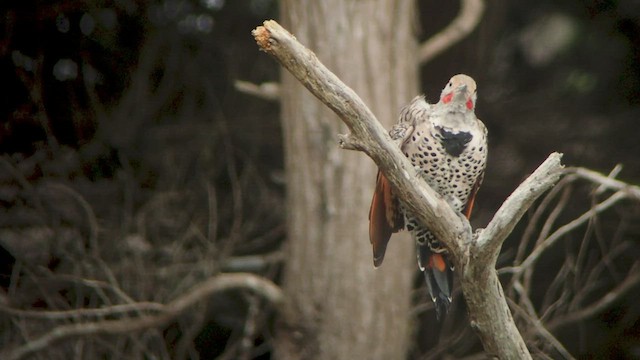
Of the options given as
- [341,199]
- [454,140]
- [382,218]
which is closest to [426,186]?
[454,140]

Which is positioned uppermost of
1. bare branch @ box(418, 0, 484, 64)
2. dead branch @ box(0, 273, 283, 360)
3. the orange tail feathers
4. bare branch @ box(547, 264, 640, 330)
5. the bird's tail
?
bare branch @ box(418, 0, 484, 64)

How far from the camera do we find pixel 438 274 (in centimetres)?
227

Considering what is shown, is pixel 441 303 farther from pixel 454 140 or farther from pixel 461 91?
pixel 461 91

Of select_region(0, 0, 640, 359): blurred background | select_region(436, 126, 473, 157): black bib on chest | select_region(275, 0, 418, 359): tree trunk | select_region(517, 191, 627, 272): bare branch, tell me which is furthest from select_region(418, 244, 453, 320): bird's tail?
select_region(0, 0, 640, 359): blurred background

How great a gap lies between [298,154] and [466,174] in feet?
6.70

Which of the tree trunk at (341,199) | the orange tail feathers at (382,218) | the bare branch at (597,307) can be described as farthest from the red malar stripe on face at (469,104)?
the bare branch at (597,307)

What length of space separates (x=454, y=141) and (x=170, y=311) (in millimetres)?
2747

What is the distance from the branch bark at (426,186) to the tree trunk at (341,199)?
1.87 meters

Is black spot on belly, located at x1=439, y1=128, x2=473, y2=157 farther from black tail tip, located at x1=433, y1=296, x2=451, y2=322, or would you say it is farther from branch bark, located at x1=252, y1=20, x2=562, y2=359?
black tail tip, located at x1=433, y1=296, x2=451, y2=322

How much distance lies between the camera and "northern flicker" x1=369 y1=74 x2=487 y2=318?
6.47 ft

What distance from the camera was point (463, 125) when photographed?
1991 mm

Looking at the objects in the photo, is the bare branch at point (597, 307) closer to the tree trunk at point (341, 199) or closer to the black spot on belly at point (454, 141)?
the tree trunk at point (341, 199)

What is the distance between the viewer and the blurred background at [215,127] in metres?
4.84

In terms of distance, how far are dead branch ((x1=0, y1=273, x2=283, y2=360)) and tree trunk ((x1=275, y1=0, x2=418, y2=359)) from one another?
238 mm
